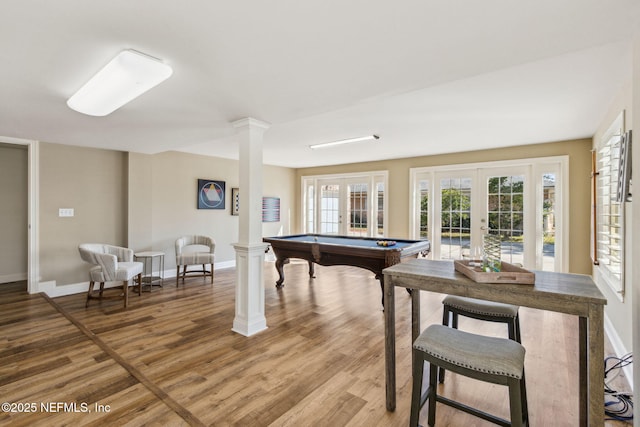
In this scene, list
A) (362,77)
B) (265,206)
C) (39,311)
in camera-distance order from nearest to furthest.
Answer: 1. (362,77)
2. (39,311)
3. (265,206)

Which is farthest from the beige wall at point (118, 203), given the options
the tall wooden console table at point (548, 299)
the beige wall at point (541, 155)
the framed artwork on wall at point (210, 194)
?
the tall wooden console table at point (548, 299)

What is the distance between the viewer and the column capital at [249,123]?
3.11 m

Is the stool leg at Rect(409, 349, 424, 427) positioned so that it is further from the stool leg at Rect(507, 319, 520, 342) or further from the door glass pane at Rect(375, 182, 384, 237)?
the door glass pane at Rect(375, 182, 384, 237)

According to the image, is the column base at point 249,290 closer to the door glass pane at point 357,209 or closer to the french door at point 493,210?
the french door at point 493,210

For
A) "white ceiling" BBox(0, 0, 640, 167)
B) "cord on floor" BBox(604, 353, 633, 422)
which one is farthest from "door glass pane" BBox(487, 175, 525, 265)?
"cord on floor" BBox(604, 353, 633, 422)

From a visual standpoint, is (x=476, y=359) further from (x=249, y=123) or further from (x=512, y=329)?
(x=249, y=123)

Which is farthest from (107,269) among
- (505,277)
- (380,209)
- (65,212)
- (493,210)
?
(493,210)

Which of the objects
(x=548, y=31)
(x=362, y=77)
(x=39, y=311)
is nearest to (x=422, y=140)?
(x=362, y=77)

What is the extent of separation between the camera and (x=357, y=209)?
23.6ft

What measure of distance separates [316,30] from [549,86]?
2239 mm

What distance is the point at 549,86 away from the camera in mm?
2664

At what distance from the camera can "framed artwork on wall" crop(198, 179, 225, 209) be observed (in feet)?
20.1

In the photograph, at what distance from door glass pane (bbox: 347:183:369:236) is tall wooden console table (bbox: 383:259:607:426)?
16.3 ft

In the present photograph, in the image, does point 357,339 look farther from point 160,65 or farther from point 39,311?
point 39,311
